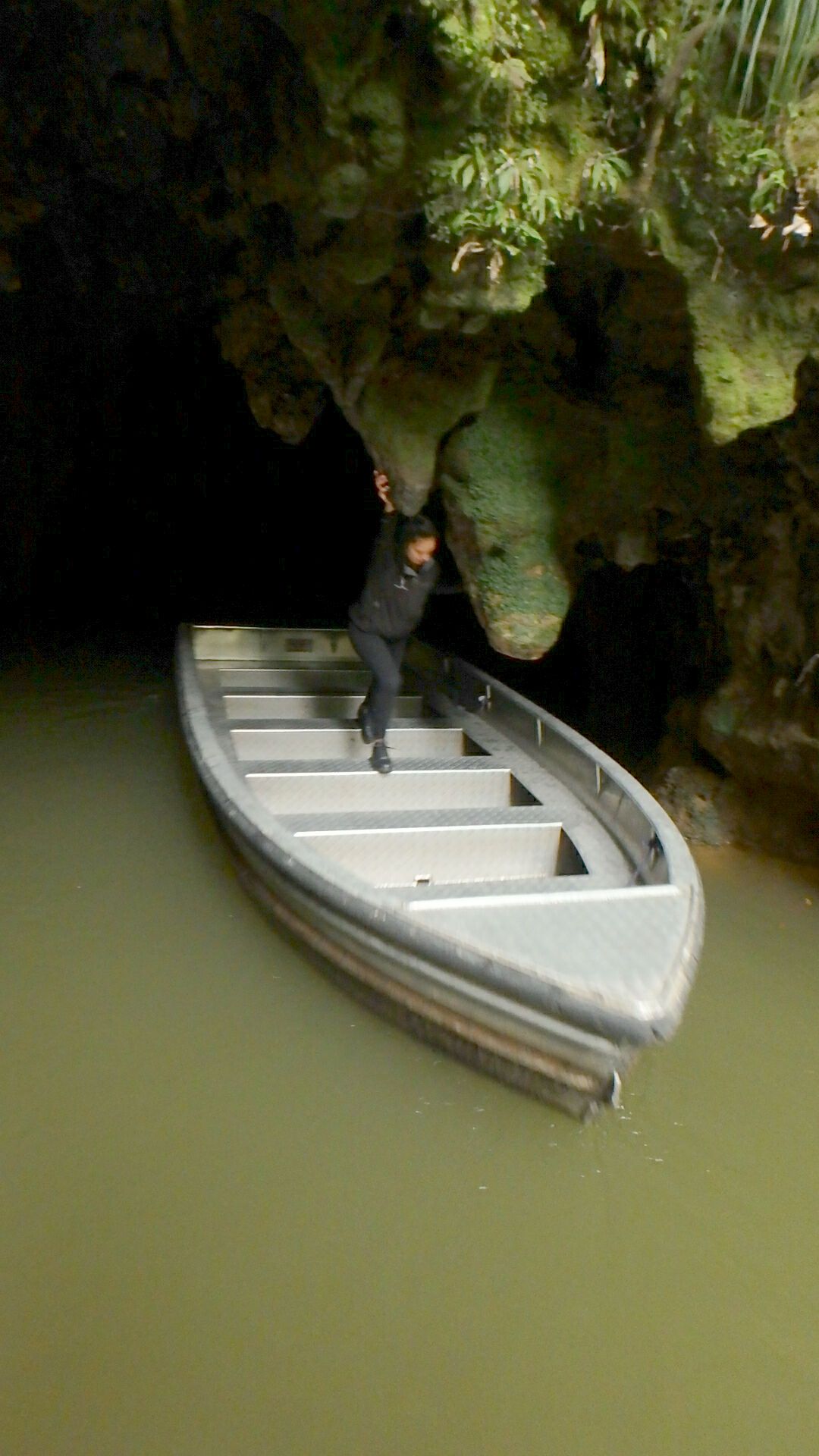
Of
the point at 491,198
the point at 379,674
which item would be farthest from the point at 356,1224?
the point at 491,198

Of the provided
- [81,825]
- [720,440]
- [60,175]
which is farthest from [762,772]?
[60,175]

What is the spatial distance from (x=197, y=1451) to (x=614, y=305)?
4257 mm

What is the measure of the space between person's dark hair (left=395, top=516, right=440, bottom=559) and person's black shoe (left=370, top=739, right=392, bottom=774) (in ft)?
2.97

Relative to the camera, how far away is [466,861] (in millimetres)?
3299

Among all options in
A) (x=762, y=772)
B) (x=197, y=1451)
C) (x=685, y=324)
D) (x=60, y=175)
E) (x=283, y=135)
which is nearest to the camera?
(x=197, y=1451)

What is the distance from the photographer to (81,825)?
4.07 meters

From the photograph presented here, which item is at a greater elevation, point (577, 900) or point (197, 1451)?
point (577, 900)

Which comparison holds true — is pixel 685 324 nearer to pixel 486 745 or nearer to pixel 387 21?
pixel 387 21

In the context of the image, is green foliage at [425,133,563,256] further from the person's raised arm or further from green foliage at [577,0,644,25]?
the person's raised arm

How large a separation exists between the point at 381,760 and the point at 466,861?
0.73 meters

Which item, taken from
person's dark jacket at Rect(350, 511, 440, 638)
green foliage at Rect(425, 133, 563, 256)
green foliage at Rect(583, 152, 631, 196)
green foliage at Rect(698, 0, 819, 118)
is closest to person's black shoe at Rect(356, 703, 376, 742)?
person's dark jacket at Rect(350, 511, 440, 638)

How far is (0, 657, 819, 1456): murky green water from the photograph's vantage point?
1752 mm

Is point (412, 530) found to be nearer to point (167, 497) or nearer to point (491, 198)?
point (491, 198)

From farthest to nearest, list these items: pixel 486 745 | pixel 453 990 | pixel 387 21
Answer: pixel 486 745 → pixel 387 21 → pixel 453 990
